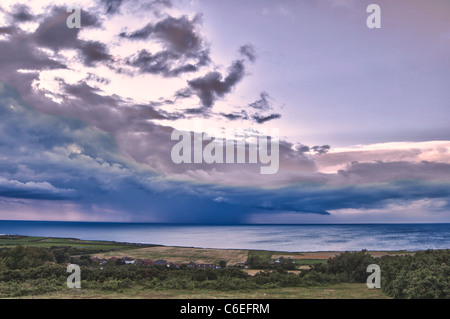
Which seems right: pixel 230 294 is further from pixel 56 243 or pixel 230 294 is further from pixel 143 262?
pixel 56 243

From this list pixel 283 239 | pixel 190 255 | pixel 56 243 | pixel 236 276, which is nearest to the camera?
pixel 236 276

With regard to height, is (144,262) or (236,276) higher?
(236,276)

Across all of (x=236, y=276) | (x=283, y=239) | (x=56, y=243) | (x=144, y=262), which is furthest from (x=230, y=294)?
(x=283, y=239)

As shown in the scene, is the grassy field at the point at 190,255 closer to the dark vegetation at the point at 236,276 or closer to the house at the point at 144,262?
the house at the point at 144,262

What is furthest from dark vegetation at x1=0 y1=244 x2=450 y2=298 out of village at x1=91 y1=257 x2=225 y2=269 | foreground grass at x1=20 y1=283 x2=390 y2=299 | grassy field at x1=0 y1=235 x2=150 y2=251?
grassy field at x1=0 y1=235 x2=150 y2=251

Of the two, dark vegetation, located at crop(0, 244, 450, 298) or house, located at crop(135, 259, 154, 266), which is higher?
dark vegetation, located at crop(0, 244, 450, 298)

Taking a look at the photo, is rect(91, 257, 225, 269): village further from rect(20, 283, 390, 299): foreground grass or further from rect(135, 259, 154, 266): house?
rect(20, 283, 390, 299): foreground grass
